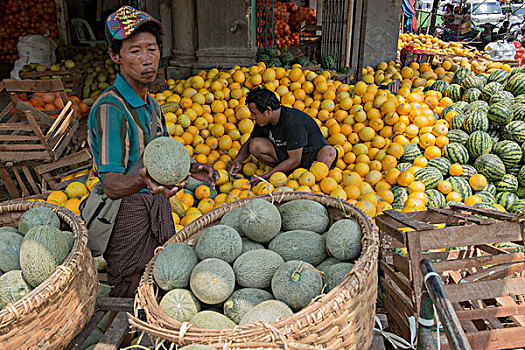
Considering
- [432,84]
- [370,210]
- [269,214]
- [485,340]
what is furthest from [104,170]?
[432,84]

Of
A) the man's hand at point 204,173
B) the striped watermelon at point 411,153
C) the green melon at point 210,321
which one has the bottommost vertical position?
the striped watermelon at point 411,153

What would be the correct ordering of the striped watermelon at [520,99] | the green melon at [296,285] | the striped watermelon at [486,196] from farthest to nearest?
the striped watermelon at [520,99] < the striped watermelon at [486,196] < the green melon at [296,285]

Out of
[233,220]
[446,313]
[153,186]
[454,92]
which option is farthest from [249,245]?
[454,92]

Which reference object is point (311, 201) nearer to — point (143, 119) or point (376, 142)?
point (143, 119)

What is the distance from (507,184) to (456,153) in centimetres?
68

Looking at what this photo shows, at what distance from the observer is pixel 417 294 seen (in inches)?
71.9

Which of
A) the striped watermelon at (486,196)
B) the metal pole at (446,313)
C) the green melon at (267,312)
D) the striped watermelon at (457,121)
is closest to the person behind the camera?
the metal pole at (446,313)

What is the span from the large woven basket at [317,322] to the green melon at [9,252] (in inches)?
31.1

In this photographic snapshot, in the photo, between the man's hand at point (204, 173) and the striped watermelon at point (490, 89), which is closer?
the man's hand at point (204, 173)

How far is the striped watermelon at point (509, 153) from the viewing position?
434 centimetres

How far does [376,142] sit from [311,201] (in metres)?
2.87

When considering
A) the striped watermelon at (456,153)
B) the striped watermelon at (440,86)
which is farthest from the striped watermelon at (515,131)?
the striped watermelon at (440,86)

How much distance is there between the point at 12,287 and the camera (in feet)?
5.51

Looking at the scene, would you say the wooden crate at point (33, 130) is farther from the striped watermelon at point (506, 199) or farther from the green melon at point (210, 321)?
the striped watermelon at point (506, 199)
